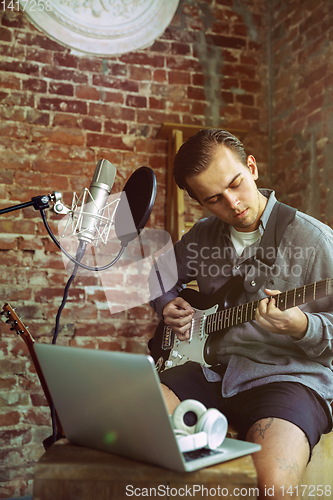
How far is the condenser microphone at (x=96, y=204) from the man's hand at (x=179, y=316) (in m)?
0.49

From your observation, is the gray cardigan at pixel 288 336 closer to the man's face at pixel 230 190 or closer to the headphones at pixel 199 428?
the man's face at pixel 230 190

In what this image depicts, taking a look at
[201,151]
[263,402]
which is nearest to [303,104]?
[201,151]

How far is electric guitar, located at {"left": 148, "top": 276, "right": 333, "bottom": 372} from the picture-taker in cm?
136

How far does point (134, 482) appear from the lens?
70 cm

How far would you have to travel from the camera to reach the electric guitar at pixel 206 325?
136 cm

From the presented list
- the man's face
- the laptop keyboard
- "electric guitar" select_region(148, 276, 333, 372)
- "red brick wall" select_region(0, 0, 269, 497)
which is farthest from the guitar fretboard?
"red brick wall" select_region(0, 0, 269, 497)

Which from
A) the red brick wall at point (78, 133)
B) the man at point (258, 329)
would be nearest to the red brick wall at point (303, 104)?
the red brick wall at point (78, 133)

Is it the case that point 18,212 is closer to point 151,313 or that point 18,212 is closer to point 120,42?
point 151,313

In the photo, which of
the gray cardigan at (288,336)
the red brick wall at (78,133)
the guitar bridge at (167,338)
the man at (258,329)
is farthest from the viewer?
the red brick wall at (78,133)

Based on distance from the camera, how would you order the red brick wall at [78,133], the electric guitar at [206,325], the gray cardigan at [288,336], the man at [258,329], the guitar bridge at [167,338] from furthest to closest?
1. the red brick wall at [78,133]
2. the guitar bridge at [167,338]
3. the electric guitar at [206,325]
4. the gray cardigan at [288,336]
5. the man at [258,329]

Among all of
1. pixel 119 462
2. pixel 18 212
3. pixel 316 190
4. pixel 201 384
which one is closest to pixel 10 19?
pixel 18 212

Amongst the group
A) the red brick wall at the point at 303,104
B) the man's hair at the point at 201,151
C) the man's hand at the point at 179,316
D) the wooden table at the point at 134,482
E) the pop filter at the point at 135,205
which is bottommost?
the wooden table at the point at 134,482

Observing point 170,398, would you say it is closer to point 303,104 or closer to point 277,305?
point 277,305

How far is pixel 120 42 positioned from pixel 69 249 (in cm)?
121
